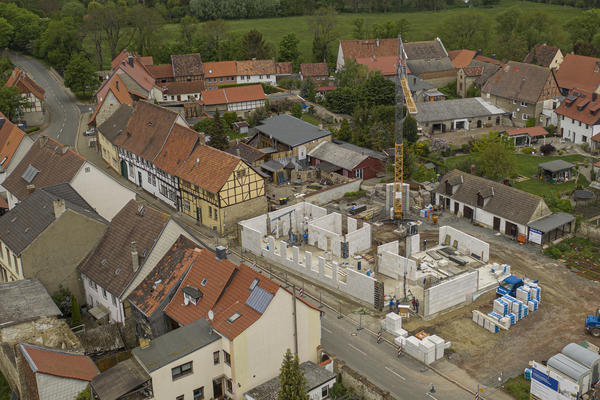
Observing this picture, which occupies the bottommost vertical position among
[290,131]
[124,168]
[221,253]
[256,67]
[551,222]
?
[551,222]

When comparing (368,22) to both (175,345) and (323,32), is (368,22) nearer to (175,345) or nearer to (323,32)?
(323,32)

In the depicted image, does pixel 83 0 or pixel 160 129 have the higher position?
pixel 83 0

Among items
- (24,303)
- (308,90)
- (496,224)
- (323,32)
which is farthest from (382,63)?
(24,303)

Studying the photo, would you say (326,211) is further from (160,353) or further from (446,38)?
(446,38)

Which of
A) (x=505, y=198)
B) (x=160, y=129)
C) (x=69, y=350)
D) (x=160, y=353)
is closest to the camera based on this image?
(x=160, y=353)

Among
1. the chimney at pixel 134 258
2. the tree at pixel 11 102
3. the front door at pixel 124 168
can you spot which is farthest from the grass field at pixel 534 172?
the tree at pixel 11 102

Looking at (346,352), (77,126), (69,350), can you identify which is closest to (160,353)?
(69,350)

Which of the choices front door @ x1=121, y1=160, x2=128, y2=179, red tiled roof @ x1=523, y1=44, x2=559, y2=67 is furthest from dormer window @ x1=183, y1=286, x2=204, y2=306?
red tiled roof @ x1=523, y1=44, x2=559, y2=67
